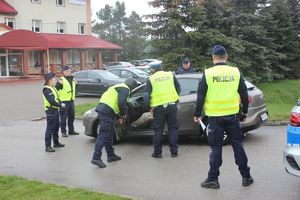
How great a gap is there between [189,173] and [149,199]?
4.62 feet

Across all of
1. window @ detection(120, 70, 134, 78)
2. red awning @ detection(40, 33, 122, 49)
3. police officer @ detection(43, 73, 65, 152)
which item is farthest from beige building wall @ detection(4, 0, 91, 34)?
police officer @ detection(43, 73, 65, 152)

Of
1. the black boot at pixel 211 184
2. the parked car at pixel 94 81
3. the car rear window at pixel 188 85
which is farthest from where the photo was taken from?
the parked car at pixel 94 81

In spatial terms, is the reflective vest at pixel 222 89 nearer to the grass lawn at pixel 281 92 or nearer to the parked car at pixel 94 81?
the parked car at pixel 94 81

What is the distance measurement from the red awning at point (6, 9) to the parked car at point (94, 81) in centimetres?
1879

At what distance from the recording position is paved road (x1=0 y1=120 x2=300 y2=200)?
6281 millimetres

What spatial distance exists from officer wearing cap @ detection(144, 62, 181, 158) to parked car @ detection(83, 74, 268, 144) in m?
0.94

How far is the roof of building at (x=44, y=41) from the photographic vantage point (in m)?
36.0

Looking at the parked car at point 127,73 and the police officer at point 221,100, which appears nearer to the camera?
the police officer at point 221,100

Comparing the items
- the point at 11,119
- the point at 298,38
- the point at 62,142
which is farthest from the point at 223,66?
the point at 298,38

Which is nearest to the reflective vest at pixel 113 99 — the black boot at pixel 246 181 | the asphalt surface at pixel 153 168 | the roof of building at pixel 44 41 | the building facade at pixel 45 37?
the asphalt surface at pixel 153 168

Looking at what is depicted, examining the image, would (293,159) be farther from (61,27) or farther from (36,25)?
(61,27)

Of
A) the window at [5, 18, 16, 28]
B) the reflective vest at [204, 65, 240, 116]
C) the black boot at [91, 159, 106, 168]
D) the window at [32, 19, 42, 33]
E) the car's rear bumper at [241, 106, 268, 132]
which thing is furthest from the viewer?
the window at [32, 19, 42, 33]

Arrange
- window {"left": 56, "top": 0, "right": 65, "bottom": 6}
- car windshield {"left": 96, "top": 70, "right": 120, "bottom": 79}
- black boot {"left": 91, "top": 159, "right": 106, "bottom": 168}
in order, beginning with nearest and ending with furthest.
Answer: black boot {"left": 91, "top": 159, "right": 106, "bottom": 168} < car windshield {"left": 96, "top": 70, "right": 120, "bottom": 79} < window {"left": 56, "top": 0, "right": 65, "bottom": 6}

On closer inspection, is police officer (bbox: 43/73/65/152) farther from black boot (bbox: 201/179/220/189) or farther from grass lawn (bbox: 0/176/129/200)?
black boot (bbox: 201/179/220/189)
